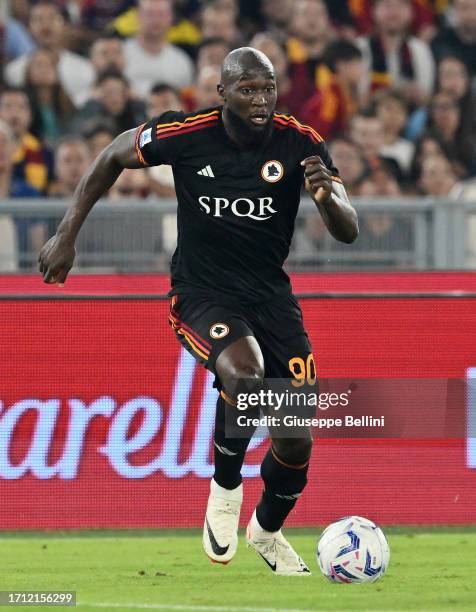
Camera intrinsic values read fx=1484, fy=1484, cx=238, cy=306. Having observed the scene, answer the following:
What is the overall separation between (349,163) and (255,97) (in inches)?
239

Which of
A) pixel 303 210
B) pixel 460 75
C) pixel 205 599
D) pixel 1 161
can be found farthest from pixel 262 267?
pixel 460 75

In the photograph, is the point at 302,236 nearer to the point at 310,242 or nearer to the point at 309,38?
the point at 310,242

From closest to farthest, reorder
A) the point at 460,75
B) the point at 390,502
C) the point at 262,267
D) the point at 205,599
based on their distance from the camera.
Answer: the point at 205,599
the point at 262,267
the point at 390,502
the point at 460,75

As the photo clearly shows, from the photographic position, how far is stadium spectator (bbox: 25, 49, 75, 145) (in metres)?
13.7

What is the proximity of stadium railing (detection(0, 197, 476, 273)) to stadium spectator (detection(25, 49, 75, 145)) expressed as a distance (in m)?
2.75

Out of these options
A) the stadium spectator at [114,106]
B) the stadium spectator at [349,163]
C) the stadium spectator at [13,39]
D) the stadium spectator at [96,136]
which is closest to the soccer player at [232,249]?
the stadium spectator at [96,136]

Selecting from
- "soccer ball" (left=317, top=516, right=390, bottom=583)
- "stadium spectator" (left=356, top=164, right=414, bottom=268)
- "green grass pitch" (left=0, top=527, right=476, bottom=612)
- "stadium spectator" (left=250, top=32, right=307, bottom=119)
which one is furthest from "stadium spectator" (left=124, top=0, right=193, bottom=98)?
"soccer ball" (left=317, top=516, right=390, bottom=583)

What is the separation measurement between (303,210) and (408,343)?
6.11 feet

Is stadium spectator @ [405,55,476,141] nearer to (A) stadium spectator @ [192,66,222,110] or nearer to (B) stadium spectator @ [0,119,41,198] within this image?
(A) stadium spectator @ [192,66,222,110]

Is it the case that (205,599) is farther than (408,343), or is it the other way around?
(408,343)

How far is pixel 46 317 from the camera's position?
962 cm

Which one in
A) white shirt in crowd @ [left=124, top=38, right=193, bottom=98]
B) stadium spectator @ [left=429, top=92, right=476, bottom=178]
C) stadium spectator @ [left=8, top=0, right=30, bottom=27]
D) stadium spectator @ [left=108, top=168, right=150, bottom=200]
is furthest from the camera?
stadium spectator @ [left=8, top=0, right=30, bottom=27]

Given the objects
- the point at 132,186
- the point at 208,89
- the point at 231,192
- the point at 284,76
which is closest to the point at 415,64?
the point at 284,76

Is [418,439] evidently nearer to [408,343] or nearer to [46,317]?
[408,343]
